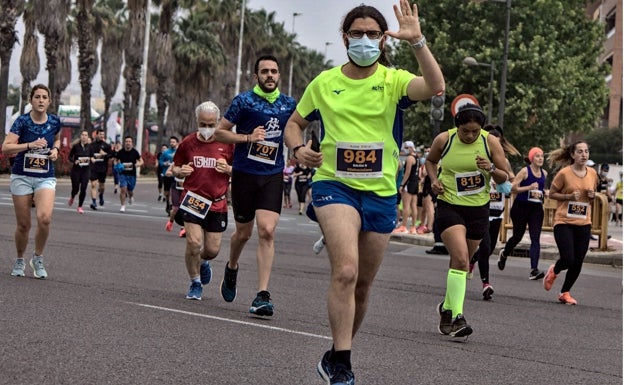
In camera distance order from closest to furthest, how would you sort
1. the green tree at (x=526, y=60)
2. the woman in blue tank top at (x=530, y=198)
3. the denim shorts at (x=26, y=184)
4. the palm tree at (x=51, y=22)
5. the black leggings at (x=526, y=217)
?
the denim shorts at (x=26, y=184) < the woman in blue tank top at (x=530, y=198) < the black leggings at (x=526, y=217) < the green tree at (x=526, y=60) < the palm tree at (x=51, y=22)

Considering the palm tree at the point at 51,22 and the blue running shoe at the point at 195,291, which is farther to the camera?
the palm tree at the point at 51,22

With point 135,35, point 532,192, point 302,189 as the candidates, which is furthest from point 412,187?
point 135,35

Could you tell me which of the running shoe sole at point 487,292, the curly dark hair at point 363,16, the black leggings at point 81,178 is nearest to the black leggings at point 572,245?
the running shoe sole at point 487,292

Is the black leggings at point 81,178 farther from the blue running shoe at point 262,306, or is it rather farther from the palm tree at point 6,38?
the palm tree at point 6,38

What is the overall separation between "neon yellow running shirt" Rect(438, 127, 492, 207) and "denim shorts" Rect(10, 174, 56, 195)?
3673 millimetres

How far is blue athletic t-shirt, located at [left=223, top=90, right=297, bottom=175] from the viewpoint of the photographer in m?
9.09

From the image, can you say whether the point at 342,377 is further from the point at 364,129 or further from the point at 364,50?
the point at 364,50

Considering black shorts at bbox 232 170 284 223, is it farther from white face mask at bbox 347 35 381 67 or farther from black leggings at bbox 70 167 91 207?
black leggings at bbox 70 167 91 207

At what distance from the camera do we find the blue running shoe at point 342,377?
5.59 meters

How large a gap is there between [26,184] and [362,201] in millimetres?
5326

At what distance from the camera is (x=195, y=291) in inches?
388

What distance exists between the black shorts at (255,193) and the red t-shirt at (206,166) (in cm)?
75

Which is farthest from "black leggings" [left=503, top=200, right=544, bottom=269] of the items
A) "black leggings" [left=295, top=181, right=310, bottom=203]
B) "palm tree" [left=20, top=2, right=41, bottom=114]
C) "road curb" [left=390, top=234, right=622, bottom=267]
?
"palm tree" [left=20, top=2, right=41, bottom=114]

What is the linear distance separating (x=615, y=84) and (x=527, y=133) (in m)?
34.8
